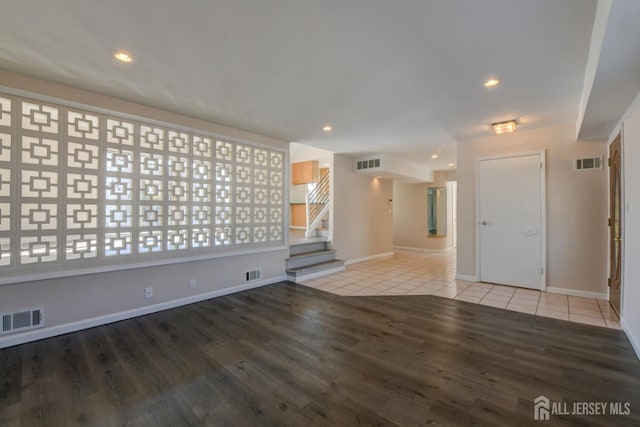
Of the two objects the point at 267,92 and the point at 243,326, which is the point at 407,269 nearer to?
the point at 243,326

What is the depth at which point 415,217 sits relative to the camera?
357 inches

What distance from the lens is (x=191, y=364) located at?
2.32 metres

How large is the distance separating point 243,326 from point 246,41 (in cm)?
276

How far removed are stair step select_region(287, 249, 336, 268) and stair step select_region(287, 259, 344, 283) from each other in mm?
112

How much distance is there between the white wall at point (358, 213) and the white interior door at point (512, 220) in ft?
8.78

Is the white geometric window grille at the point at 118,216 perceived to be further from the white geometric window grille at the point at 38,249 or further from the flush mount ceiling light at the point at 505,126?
the flush mount ceiling light at the point at 505,126

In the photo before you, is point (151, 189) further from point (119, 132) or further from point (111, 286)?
point (111, 286)

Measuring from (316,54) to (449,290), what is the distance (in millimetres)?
3934

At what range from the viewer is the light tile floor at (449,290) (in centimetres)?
346

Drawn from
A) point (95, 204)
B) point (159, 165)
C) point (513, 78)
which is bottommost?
point (95, 204)

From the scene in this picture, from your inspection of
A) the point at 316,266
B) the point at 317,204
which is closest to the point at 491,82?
the point at 316,266

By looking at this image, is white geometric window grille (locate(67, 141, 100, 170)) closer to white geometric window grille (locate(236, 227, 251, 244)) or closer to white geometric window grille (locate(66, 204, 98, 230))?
white geometric window grille (locate(66, 204, 98, 230))

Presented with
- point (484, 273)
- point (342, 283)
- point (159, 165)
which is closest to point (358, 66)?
point (159, 165)

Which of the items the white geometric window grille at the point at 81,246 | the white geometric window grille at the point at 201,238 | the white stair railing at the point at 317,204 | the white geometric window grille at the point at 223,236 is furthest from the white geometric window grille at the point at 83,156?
the white stair railing at the point at 317,204
